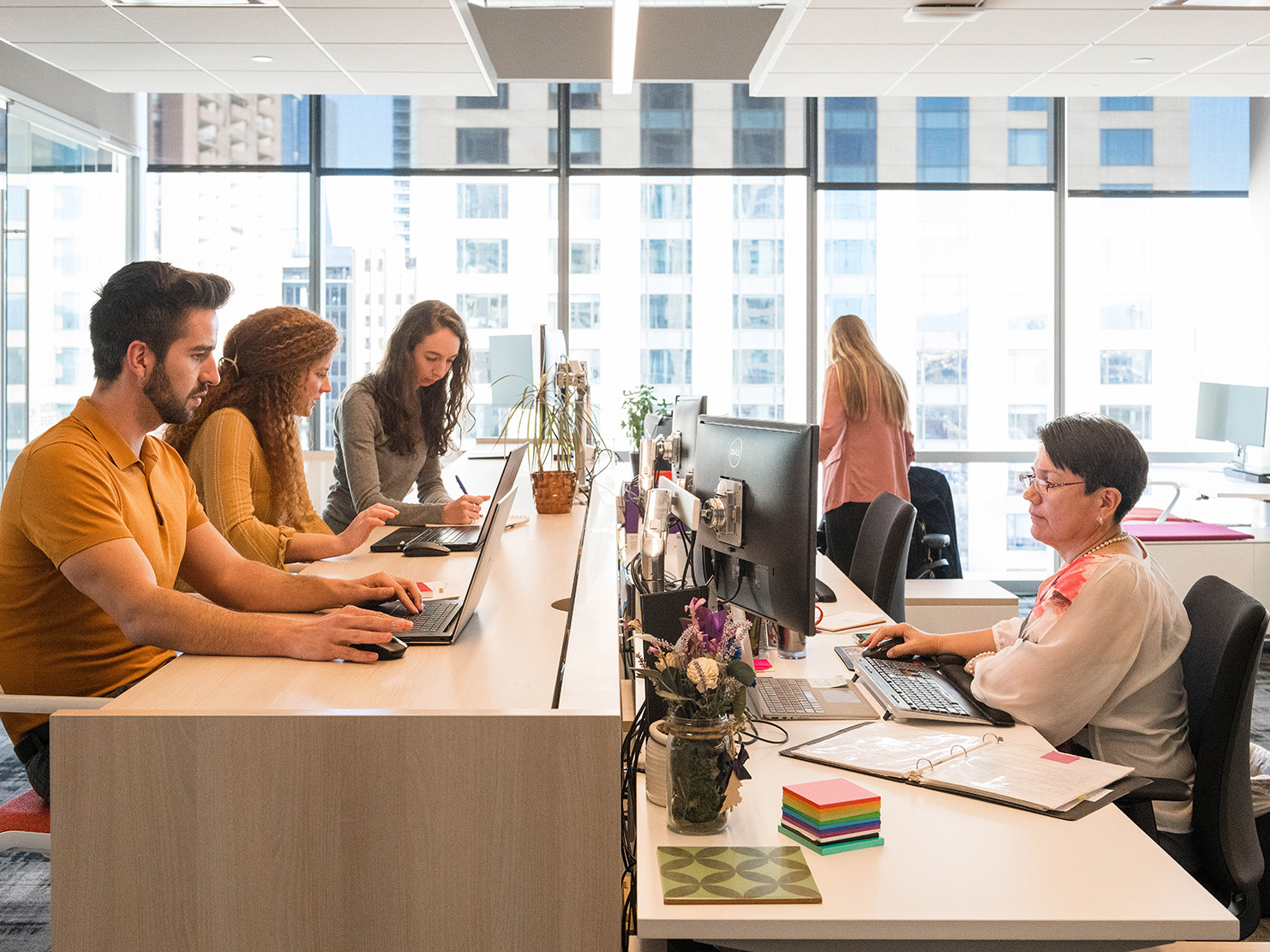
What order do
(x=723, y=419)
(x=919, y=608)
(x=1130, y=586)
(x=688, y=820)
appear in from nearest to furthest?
(x=688, y=820) < (x=1130, y=586) < (x=723, y=419) < (x=919, y=608)

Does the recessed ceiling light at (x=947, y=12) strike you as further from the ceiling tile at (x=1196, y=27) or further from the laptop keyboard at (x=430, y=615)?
the laptop keyboard at (x=430, y=615)

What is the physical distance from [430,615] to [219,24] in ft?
12.1

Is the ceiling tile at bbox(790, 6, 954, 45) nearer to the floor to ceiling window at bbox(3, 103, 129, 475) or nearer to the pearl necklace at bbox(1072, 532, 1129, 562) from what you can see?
the pearl necklace at bbox(1072, 532, 1129, 562)

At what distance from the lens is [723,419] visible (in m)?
2.14

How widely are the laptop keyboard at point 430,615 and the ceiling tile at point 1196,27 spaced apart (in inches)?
160

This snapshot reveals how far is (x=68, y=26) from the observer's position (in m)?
4.48

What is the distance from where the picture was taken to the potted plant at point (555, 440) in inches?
128

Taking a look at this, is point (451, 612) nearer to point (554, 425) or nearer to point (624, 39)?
point (554, 425)

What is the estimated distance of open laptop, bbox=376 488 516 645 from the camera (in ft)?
5.53

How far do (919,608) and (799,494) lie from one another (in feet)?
6.76

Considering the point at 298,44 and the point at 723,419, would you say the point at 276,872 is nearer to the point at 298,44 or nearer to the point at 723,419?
the point at 723,419

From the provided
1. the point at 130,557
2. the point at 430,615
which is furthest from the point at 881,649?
the point at 130,557

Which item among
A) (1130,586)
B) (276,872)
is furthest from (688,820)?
(1130,586)

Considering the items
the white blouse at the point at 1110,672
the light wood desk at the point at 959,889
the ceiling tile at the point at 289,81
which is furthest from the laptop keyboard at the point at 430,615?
the ceiling tile at the point at 289,81
